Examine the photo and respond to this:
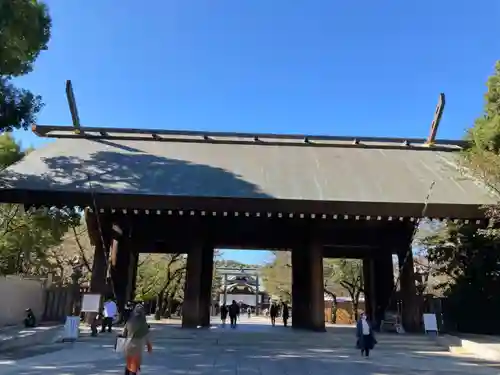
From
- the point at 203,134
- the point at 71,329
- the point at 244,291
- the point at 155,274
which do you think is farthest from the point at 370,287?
the point at 244,291

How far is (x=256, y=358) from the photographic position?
9531mm

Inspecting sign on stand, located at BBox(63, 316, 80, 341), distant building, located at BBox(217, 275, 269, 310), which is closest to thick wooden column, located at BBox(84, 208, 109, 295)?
sign on stand, located at BBox(63, 316, 80, 341)

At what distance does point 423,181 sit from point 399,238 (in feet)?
8.33

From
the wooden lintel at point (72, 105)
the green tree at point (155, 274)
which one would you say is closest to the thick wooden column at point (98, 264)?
the wooden lintel at point (72, 105)

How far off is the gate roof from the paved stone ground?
4088 mm

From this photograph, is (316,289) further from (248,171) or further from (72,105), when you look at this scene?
(72,105)

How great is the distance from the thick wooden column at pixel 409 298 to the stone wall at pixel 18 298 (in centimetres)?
1502

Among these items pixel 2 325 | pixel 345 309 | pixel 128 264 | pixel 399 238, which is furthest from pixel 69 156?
pixel 345 309

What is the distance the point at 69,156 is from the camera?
15180mm

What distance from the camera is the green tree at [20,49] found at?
9.58 meters

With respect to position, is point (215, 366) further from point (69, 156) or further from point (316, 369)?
point (69, 156)

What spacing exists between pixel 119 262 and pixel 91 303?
124 inches

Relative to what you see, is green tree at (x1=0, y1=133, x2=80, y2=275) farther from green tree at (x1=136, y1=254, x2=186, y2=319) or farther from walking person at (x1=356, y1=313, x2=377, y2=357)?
walking person at (x1=356, y1=313, x2=377, y2=357)

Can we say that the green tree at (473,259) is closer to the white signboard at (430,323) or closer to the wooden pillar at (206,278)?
the white signboard at (430,323)
